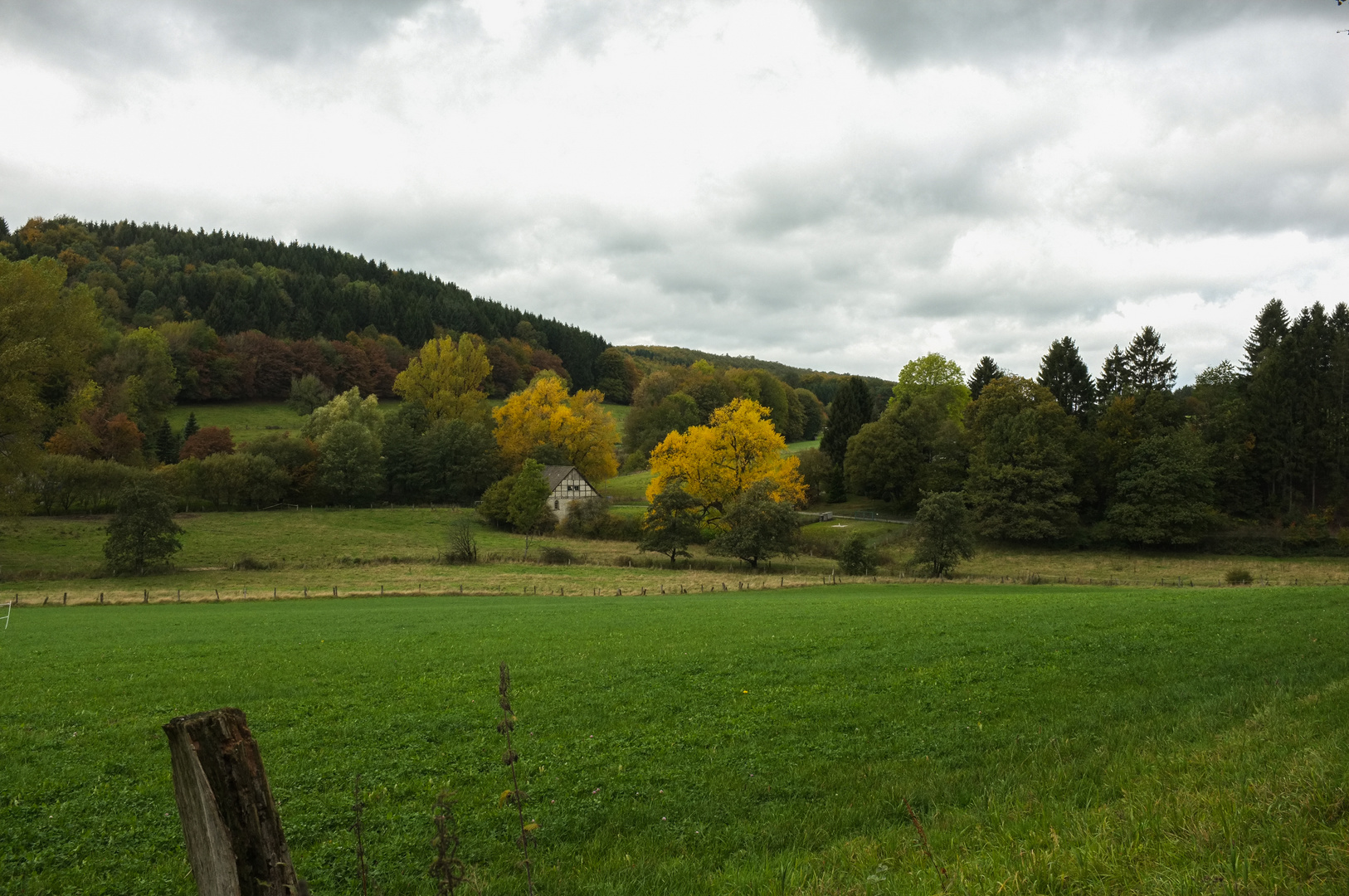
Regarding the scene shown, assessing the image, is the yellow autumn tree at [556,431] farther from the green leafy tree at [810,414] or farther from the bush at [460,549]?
the green leafy tree at [810,414]

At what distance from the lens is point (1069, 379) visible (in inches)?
2908

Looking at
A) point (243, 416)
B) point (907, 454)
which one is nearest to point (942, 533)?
point (907, 454)

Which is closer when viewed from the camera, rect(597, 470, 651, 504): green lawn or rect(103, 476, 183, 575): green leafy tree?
rect(103, 476, 183, 575): green leafy tree

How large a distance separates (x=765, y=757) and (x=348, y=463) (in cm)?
7848

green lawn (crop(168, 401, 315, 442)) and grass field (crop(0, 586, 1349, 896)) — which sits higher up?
green lawn (crop(168, 401, 315, 442))

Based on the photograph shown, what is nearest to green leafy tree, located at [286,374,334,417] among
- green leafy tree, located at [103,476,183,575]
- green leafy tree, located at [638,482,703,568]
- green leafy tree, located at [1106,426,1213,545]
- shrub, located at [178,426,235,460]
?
shrub, located at [178,426,235,460]

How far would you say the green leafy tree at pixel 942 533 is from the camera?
45312mm

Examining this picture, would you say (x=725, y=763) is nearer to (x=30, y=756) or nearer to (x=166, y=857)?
(x=166, y=857)

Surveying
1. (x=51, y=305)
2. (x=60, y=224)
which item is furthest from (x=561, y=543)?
(x=60, y=224)

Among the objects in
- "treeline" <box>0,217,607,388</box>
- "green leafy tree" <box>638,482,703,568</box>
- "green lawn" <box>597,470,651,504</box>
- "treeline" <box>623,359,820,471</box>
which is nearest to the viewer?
"green leafy tree" <box>638,482,703,568</box>

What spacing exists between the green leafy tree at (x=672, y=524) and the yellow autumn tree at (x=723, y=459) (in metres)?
6.48

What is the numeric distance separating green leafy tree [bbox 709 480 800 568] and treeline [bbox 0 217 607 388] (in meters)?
90.3

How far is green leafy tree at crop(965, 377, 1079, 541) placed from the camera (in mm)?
57562

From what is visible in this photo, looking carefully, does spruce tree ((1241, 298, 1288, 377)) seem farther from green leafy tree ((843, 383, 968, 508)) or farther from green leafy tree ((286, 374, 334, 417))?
green leafy tree ((286, 374, 334, 417))
